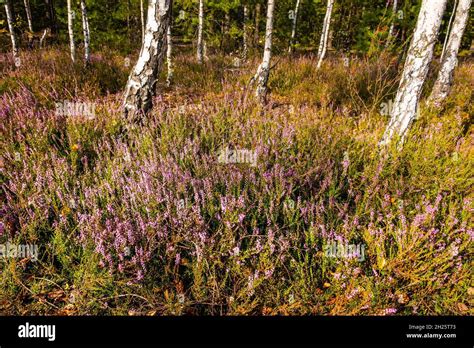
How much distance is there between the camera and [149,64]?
4.17 meters

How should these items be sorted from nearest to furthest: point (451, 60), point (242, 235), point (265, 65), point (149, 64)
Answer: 1. point (242, 235)
2. point (149, 64)
3. point (451, 60)
4. point (265, 65)

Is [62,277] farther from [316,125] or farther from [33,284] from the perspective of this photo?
[316,125]

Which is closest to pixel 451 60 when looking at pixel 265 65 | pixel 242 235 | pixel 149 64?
pixel 265 65

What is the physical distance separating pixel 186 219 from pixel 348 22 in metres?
18.5

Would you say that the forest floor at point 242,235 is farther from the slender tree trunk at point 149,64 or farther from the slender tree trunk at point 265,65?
the slender tree trunk at point 265,65

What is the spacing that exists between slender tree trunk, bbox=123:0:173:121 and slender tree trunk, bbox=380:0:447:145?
123 inches

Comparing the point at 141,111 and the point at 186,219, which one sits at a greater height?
the point at 141,111

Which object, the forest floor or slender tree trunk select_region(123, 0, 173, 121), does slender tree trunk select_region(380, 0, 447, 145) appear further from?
slender tree trunk select_region(123, 0, 173, 121)

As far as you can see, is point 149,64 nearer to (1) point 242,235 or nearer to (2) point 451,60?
(1) point 242,235

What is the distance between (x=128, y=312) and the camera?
6.92 feet

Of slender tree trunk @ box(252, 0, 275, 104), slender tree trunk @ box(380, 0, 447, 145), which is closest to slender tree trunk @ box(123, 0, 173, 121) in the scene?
slender tree trunk @ box(252, 0, 275, 104)

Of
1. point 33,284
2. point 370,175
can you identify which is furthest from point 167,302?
point 370,175

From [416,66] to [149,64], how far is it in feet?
11.1

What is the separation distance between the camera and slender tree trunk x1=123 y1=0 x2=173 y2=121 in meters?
4.02
